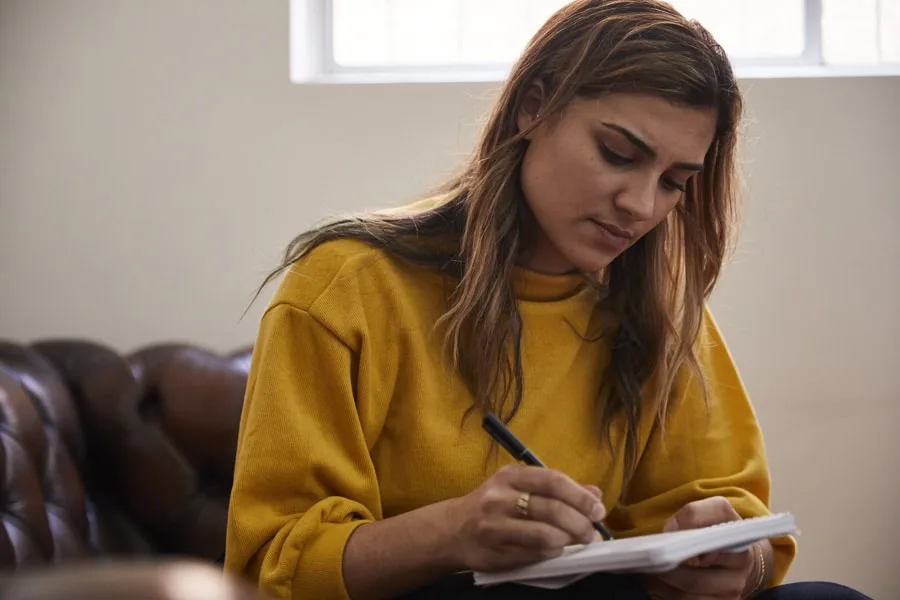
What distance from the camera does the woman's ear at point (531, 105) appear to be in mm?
1182

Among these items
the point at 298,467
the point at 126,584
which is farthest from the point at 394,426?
the point at 126,584

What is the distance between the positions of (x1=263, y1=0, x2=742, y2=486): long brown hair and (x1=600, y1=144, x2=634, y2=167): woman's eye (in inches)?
2.5

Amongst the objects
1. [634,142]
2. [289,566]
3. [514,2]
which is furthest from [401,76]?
[289,566]

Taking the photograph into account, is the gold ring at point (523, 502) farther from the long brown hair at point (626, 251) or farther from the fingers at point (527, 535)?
the long brown hair at point (626, 251)

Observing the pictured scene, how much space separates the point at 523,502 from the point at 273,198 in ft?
4.20

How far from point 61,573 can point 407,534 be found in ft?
2.42

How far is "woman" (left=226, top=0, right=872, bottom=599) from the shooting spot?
1.05 metres

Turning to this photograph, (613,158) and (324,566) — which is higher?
(613,158)

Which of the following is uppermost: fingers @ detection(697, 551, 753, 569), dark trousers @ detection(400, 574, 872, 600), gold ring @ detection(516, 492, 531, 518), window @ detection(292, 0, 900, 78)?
window @ detection(292, 0, 900, 78)

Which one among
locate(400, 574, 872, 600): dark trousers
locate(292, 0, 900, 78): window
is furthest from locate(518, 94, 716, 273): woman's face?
locate(292, 0, 900, 78): window

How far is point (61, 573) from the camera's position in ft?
0.86

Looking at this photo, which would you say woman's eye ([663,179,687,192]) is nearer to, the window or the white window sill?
the white window sill

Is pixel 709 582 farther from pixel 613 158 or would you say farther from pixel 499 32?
pixel 499 32

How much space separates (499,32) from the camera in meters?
2.18
